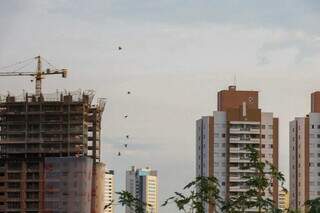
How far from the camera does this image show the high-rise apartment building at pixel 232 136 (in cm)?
12344

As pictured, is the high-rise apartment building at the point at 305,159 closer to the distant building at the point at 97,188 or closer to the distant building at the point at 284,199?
the distant building at the point at 97,188

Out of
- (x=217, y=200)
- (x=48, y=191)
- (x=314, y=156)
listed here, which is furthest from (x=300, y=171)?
(x=217, y=200)

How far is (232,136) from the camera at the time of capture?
125500 millimetres

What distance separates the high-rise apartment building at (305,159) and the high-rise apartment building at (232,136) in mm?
2643

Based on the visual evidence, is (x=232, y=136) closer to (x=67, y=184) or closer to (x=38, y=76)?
(x=67, y=184)

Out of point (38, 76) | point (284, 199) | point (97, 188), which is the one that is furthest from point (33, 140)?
point (284, 199)

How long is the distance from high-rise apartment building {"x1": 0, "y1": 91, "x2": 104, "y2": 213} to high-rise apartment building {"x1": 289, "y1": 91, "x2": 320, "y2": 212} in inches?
1330

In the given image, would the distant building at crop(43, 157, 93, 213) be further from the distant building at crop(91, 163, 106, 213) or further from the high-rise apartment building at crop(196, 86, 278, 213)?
the high-rise apartment building at crop(196, 86, 278, 213)

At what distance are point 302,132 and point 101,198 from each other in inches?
1577

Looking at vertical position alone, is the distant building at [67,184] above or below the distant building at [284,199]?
below

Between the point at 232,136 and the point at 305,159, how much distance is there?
367 inches

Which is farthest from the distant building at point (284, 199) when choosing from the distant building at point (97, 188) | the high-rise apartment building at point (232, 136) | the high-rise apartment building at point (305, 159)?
the distant building at point (97, 188)

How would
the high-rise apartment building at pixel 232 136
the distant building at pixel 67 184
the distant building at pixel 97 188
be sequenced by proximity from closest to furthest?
1. the high-rise apartment building at pixel 232 136
2. the distant building at pixel 67 184
3. the distant building at pixel 97 188

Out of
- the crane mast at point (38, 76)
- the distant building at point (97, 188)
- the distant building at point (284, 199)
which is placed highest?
the crane mast at point (38, 76)
